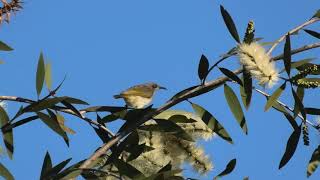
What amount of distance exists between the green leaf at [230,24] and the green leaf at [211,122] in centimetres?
37

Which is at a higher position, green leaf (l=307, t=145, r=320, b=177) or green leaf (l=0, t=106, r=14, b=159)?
green leaf (l=0, t=106, r=14, b=159)

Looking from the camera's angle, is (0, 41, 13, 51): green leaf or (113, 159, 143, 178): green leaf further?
(0, 41, 13, 51): green leaf

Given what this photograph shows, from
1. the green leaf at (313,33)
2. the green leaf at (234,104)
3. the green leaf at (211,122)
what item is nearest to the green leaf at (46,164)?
the green leaf at (211,122)

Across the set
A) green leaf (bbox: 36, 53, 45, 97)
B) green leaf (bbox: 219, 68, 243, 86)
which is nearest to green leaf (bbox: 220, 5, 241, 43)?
green leaf (bbox: 219, 68, 243, 86)

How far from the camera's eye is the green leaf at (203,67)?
9.16ft

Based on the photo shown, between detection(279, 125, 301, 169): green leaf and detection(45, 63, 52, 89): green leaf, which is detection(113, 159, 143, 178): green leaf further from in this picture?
detection(279, 125, 301, 169): green leaf

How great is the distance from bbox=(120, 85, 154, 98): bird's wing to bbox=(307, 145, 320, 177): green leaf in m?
1.27

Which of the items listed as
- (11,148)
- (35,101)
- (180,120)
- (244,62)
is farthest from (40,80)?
(244,62)

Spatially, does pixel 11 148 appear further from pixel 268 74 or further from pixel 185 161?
pixel 268 74

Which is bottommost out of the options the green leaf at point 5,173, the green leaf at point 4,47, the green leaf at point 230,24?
the green leaf at point 5,173

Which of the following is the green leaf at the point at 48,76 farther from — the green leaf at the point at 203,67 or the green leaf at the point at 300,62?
the green leaf at the point at 300,62

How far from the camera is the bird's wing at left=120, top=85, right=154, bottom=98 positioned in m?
3.99

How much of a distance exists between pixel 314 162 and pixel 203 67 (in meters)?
0.54

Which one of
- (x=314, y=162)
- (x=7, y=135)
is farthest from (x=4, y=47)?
(x=314, y=162)
